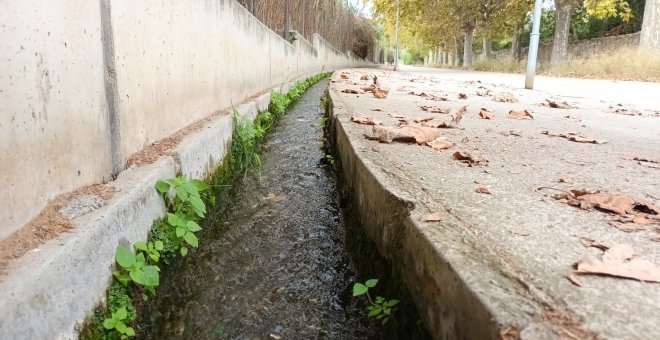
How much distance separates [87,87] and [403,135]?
151 cm

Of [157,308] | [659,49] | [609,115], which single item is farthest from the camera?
[659,49]

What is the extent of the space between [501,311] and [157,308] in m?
1.15

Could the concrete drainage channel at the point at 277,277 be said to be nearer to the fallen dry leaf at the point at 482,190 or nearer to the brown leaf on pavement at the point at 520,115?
the fallen dry leaf at the point at 482,190

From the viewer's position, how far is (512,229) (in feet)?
4.19

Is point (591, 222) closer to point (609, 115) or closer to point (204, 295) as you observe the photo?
point (204, 295)

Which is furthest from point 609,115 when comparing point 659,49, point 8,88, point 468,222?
point 659,49

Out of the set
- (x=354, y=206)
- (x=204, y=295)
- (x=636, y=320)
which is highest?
(x=636, y=320)

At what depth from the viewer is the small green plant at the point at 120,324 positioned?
4.21 ft

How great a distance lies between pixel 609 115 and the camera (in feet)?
14.0

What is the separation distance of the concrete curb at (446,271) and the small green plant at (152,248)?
2.45 feet

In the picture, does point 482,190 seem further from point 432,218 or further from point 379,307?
point 379,307

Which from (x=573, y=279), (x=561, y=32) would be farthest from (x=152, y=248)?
(x=561, y=32)

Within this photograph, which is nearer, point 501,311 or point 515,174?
point 501,311

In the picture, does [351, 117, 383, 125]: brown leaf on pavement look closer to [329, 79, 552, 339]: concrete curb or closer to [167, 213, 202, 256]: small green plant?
[329, 79, 552, 339]: concrete curb
